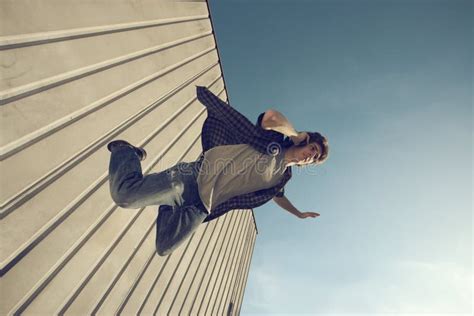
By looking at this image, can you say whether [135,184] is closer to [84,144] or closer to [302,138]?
[84,144]

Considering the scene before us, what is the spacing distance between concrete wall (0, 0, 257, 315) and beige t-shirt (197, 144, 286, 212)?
1.22 meters

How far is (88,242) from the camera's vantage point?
96.4 inches

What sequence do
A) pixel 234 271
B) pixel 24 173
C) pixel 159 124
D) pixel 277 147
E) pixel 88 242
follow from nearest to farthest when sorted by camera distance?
pixel 24 173 < pixel 277 147 < pixel 88 242 < pixel 159 124 < pixel 234 271

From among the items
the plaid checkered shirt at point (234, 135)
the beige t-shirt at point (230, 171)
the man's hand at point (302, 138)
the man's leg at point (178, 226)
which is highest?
the man's hand at point (302, 138)

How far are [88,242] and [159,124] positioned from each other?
195 cm

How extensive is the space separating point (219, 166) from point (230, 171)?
10 centimetres

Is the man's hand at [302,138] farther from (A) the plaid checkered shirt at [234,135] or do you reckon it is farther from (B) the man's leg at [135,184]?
(B) the man's leg at [135,184]

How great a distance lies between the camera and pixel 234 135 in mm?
2248

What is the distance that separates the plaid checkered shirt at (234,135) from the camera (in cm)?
218

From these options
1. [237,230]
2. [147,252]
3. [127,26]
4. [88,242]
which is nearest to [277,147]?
[88,242]

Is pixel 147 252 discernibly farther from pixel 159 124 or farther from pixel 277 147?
pixel 277 147

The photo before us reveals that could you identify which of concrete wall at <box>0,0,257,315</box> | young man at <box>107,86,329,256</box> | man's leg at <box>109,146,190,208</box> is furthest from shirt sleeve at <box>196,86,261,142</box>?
concrete wall at <box>0,0,257,315</box>

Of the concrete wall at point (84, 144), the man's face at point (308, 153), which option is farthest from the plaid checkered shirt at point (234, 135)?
the concrete wall at point (84, 144)

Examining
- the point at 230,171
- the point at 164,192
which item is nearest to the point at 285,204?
the point at 230,171
